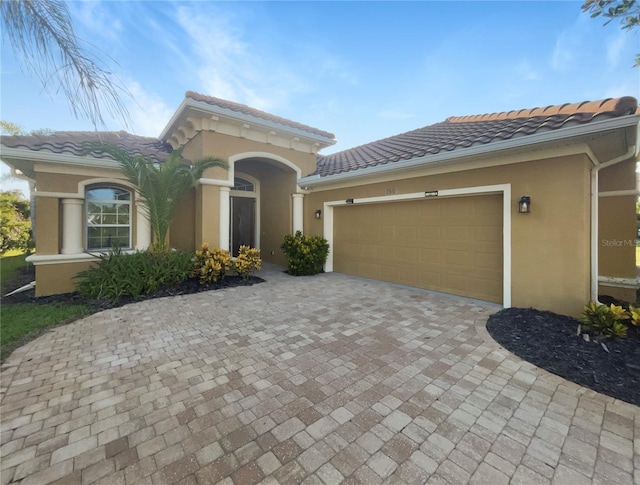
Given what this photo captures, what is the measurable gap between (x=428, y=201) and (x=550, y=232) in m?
2.67

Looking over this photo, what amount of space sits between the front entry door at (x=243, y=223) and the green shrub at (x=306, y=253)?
3.46 m

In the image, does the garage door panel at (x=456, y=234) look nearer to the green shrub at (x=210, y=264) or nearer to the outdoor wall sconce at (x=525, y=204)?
the outdoor wall sconce at (x=525, y=204)

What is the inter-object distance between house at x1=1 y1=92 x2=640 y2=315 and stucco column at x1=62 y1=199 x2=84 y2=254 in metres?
0.03

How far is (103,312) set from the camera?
5.55 m

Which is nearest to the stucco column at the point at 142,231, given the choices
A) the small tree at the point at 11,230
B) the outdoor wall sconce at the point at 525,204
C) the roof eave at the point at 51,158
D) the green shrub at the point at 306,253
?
the roof eave at the point at 51,158

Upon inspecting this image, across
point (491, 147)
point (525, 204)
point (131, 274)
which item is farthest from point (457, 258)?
point (131, 274)

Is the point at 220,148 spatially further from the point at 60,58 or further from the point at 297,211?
the point at 60,58

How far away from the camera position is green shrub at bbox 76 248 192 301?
6.44m

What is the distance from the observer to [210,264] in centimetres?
773

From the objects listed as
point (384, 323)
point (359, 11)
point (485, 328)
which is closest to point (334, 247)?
point (384, 323)

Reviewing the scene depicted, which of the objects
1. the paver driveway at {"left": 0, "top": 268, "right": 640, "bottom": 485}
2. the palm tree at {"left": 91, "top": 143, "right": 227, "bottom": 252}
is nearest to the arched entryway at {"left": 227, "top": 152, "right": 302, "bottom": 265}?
the palm tree at {"left": 91, "top": 143, "right": 227, "bottom": 252}

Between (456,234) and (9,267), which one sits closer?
(456,234)

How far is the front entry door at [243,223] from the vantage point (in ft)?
39.6

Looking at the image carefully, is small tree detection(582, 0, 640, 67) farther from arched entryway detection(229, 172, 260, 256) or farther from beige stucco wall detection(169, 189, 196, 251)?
arched entryway detection(229, 172, 260, 256)
